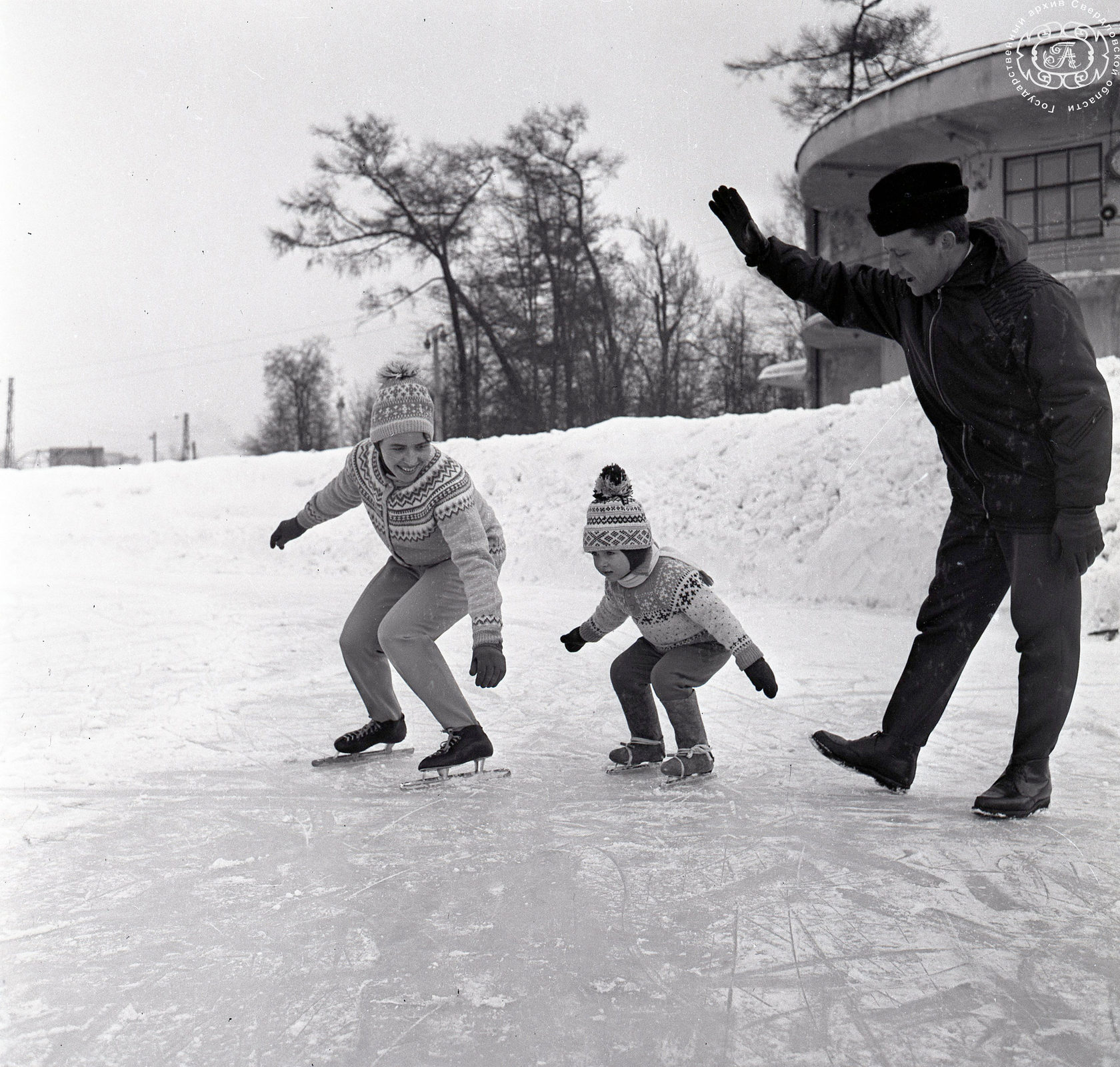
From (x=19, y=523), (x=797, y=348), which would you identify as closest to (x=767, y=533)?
(x=19, y=523)

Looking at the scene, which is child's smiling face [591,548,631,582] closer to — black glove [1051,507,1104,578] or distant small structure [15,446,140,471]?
black glove [1051,507,1104,578]

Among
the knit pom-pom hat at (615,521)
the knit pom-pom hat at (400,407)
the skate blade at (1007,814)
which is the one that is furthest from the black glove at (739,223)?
the skate blade at (1007,814)

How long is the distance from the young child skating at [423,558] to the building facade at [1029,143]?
11936 millimetres

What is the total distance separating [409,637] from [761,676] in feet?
3.71

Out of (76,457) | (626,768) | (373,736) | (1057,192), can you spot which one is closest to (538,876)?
(626,768)

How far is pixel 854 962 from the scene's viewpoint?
7.07 feet

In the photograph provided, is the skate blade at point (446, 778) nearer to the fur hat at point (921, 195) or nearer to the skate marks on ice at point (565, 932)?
the skate marks on ice at point (565, 932)

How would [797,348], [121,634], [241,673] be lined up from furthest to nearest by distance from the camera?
[797,348] < [121,634] < [241,673]

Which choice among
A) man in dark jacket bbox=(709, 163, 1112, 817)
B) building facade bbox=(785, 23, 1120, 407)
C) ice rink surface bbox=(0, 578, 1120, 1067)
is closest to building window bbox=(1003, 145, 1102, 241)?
building facade bbox=(785, 23, 1120, 407)

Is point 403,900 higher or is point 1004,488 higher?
point 1004,488

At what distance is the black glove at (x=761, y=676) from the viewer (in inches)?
131

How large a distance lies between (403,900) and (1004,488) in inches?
74.5

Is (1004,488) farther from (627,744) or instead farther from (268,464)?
(268,464)

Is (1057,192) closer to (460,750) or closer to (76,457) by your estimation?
(460,750)
